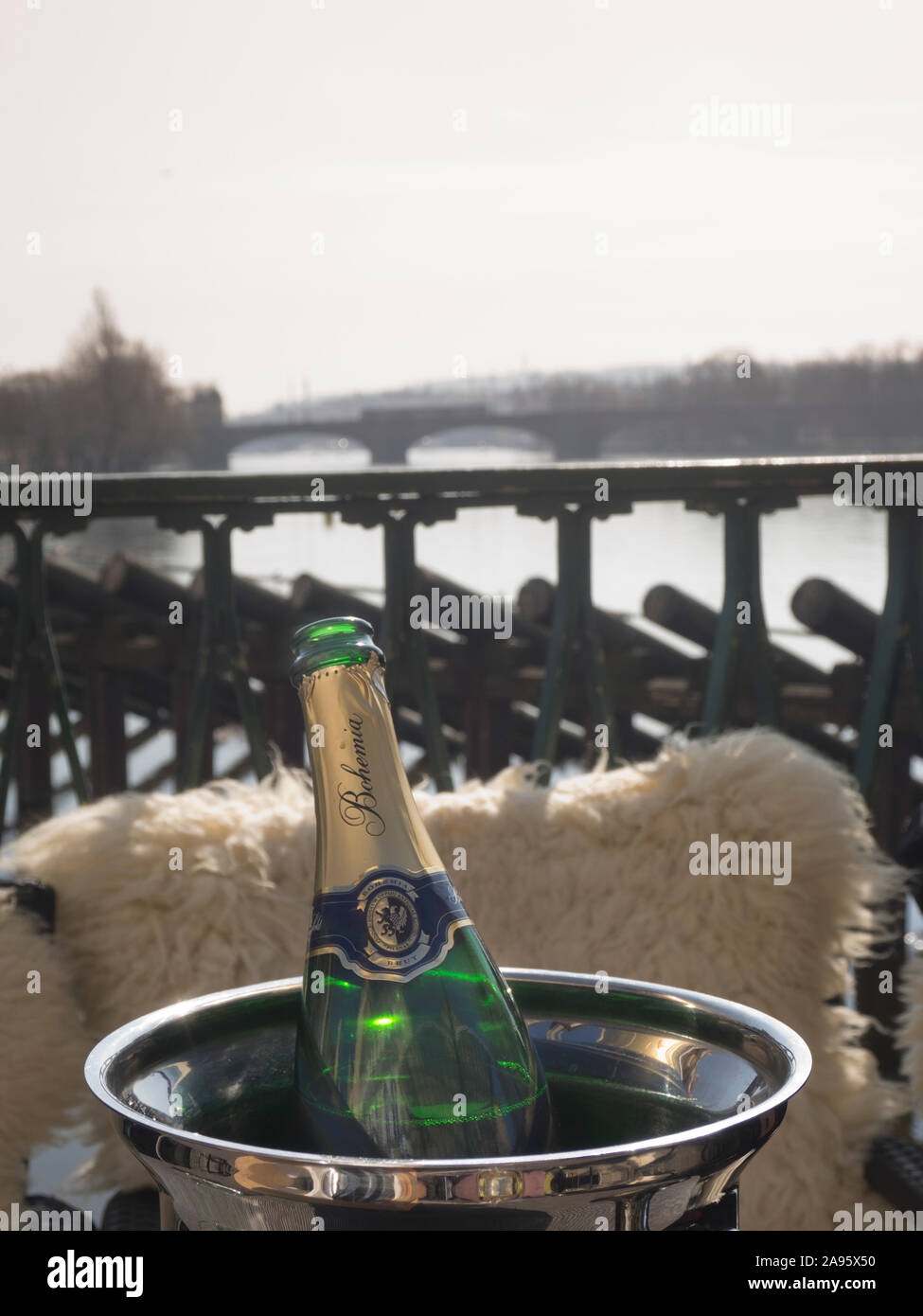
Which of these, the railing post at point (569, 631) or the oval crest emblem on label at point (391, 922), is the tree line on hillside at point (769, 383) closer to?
the railing post at point (569, 631)

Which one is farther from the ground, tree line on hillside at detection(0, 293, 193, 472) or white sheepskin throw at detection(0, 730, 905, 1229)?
tree line on hillside at detection(0, 293, 193, 472)

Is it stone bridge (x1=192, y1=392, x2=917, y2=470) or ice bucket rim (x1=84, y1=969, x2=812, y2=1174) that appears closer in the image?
ice bucket rim (x1=84, y1=969, x2=812, y2=1174)

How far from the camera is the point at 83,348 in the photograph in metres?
3.54

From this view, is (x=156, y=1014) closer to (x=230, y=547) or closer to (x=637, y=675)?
(x=230, y=547)

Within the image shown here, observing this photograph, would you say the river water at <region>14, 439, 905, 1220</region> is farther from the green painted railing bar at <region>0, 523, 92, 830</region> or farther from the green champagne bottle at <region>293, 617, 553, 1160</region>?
the green champagne bottle at <region>293, 617, 553, 1160</region>

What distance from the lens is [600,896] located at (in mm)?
1421

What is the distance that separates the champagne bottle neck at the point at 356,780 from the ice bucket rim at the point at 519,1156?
0.12 m

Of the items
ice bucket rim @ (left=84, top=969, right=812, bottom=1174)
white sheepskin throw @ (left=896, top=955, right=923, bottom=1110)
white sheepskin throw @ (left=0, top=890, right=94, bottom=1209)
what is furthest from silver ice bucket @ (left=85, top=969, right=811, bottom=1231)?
white sheepskin throw @ (left=896, top=955, right=923, bottom=1110)

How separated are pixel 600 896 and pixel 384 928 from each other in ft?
2.60

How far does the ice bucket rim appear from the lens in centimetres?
48

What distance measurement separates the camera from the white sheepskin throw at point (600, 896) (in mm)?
1329

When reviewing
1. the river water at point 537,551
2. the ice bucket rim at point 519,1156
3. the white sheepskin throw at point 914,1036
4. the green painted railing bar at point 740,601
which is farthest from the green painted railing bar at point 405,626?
the ice bucket rim at point 519,1156
